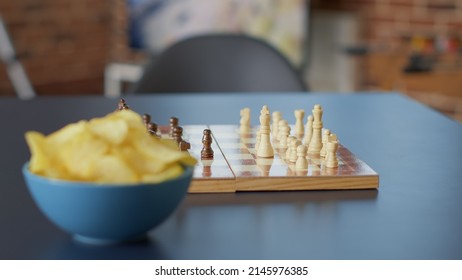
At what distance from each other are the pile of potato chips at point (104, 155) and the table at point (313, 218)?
8cm

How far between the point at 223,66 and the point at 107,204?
1426 millimetres

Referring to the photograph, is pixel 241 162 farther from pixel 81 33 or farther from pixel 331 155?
pixel 81 33

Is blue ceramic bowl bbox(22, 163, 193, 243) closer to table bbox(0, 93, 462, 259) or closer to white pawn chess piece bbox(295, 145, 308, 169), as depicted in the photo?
table bbox(0, 93, 462, 259)

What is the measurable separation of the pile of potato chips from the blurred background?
2.39 m

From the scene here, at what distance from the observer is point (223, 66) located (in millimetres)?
2148

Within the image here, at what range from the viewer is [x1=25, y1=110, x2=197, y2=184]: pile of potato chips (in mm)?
750

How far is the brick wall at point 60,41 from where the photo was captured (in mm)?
5090

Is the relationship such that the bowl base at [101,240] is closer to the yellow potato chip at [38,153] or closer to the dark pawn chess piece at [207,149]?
the yellow potato chip at [38,153]


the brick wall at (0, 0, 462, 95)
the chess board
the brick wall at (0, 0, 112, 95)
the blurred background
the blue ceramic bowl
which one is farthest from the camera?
the brick wall at (0, 0, 112, 95)

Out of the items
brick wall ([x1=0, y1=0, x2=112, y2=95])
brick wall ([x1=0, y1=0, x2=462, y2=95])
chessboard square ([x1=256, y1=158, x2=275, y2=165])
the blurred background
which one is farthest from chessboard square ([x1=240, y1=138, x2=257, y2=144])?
brick wall ([x1=0, y1=0, x2=112, y2=95])

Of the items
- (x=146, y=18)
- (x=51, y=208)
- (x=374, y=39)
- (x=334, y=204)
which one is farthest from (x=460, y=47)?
(x=51, y=208)

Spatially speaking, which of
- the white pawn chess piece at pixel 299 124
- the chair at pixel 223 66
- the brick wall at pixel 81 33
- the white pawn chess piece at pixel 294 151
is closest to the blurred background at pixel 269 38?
the brick wall at pixel 81 33

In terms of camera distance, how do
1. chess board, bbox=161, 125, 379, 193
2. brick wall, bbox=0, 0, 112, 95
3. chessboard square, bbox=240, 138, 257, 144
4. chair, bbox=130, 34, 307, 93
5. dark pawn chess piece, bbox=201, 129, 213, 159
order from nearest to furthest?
chess board, bbox=161, 125, 379, 193
dark pawn chess piece, bbox=201, 129, 213, 159
chessboard square, bbox=240, 138, 257, 144
chair, bbox=130, 34, 307, 93
brick wall, bbox=0, 0, 112, 95

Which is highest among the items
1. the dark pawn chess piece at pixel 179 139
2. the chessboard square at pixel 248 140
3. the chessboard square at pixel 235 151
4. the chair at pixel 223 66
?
→ the chair at pixel 223 66
